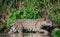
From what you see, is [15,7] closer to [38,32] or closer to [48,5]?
[48,5]

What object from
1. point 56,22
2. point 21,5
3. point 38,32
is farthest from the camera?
point 21,5

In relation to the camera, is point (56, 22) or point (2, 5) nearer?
point (56, 22)

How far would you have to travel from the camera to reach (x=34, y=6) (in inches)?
279

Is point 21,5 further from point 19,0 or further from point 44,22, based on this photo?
point 44,22

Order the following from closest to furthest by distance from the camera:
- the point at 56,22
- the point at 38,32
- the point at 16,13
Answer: the point at 38,32, the point at 56,22, the point at 16,13

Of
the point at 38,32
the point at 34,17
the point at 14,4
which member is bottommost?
the point at 38,32

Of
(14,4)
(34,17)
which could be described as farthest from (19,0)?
(34,17)

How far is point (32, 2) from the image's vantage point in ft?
23.6

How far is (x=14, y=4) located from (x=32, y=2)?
658 mm

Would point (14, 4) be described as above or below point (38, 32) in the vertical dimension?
above

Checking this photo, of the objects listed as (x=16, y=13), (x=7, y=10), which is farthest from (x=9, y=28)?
(x=7, y=10)

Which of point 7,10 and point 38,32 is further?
point 7,10

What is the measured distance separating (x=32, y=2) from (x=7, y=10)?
86cm

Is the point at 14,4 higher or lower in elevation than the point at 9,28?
higher
